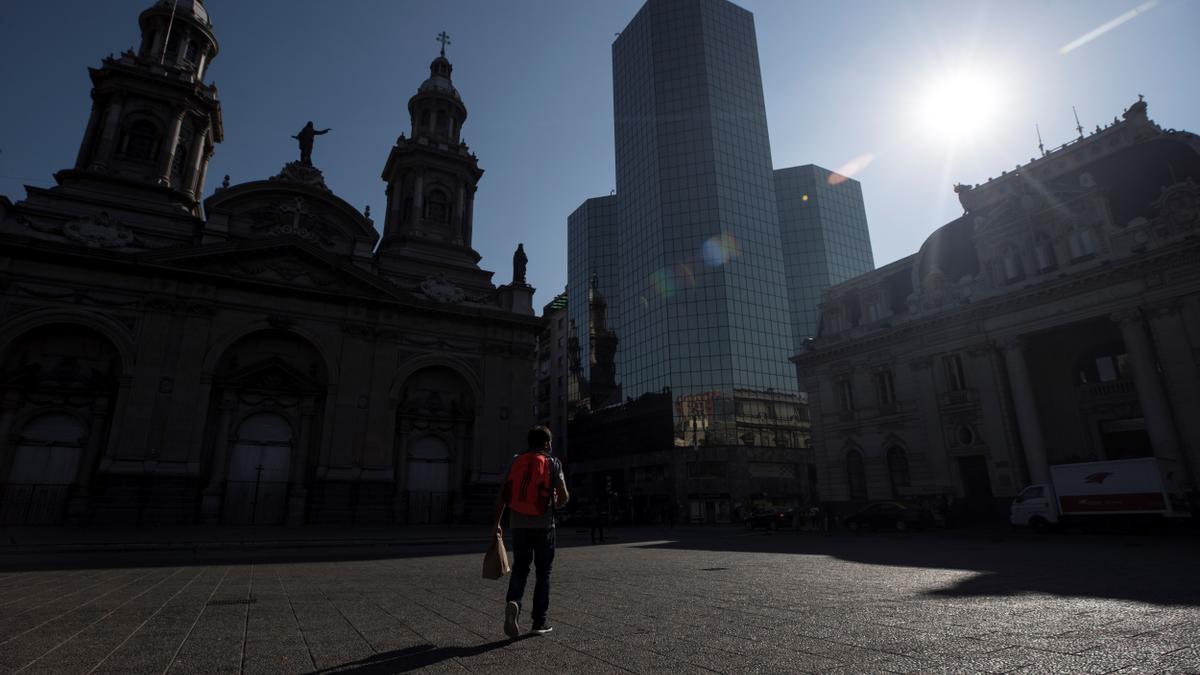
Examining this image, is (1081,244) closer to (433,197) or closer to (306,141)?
(433,197)

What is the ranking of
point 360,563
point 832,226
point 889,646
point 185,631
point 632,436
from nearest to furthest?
point 889,646, point 185,631, point 360,563, point 632,436, point 832,226

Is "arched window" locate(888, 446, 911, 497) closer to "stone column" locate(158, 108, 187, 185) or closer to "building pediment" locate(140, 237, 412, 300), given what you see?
"building pediment" locate(140, 237, 412, 300)

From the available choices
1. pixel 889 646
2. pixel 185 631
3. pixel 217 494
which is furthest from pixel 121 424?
pixel 889 646

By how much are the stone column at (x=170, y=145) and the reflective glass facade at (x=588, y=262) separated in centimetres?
4888

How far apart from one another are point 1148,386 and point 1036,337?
18.3ft

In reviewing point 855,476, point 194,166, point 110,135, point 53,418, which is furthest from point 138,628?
point 194,166

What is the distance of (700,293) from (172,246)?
1900 inches

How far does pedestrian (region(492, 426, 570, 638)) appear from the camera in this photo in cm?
549

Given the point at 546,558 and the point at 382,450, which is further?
the point at 382,450

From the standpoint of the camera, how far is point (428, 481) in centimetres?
3284

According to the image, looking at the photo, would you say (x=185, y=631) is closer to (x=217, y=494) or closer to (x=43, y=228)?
(x=217, y=494)

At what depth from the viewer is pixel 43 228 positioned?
90.7ft

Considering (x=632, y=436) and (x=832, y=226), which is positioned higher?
(x=832, y=226)

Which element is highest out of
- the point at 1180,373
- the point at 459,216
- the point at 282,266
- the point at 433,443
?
the point at 459,216
